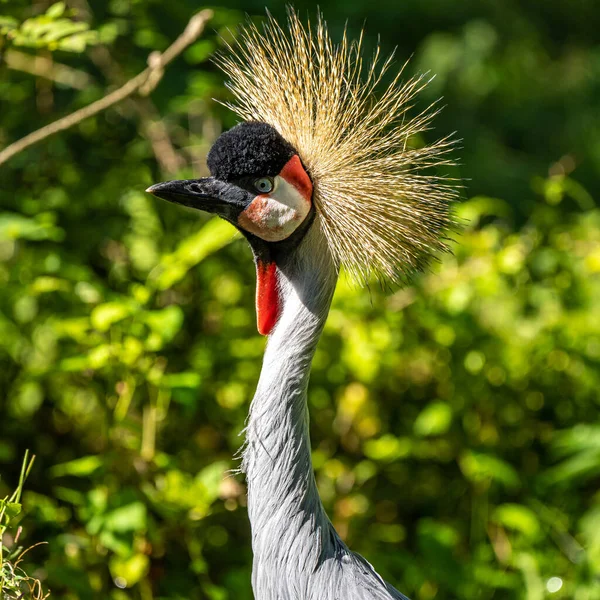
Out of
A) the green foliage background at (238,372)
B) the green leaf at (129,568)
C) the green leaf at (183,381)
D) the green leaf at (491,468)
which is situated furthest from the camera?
the green leaf at (491,468)

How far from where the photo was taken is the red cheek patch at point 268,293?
4.83ft

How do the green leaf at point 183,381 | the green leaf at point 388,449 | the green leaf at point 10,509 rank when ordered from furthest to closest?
the green leaf at point 388,449 < the green leaf at point 183,381 < the green leaf at point 10,509

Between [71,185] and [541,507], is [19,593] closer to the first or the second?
[71,185]

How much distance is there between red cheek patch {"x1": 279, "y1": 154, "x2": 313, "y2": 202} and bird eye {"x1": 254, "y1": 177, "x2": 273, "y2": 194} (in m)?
0.02

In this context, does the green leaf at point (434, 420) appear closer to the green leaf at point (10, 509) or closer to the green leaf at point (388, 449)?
the green leaf at point (388, 449)

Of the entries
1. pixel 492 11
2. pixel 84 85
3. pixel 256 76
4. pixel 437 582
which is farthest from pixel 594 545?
pixel 492 11

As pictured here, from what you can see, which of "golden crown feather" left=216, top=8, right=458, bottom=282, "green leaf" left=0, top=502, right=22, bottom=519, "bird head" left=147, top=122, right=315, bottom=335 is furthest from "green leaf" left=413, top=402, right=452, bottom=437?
"green leaf" left=0, top=502, right=22, bottom=519

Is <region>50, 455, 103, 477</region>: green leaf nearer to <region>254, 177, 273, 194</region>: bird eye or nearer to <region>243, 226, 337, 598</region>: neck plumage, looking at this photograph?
<region>243, 226, 337, 598</region>: neck plumage

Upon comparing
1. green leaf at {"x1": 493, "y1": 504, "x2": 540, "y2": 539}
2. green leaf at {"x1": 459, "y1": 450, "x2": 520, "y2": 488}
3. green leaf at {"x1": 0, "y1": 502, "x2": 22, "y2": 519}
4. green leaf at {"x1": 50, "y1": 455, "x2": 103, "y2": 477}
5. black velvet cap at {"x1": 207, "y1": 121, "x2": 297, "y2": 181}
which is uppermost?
black velvet cap at {"x1": 207, "y1": 121, "x2": 297, "y2": 181}

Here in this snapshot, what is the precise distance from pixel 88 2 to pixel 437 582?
1689 millimetres

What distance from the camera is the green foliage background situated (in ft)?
6.77

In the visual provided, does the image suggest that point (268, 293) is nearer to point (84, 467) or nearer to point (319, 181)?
point (319, 181)

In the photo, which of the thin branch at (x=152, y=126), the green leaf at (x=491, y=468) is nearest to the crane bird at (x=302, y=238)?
the green leaf at (x=491, y=468)

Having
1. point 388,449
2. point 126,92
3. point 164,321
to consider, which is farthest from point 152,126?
point 388,449
